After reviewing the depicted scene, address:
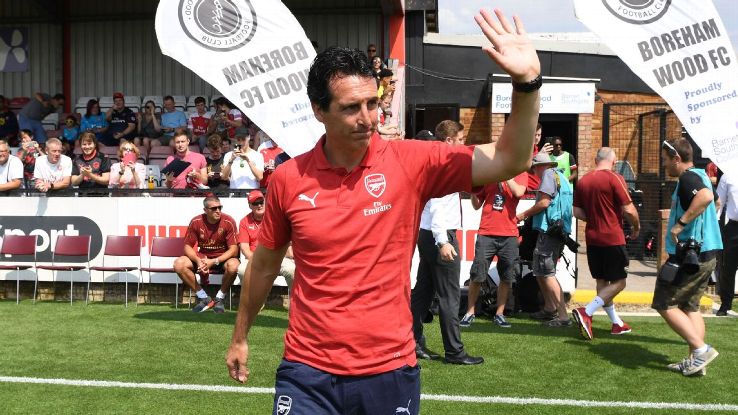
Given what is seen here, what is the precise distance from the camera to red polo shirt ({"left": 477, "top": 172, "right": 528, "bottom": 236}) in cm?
949

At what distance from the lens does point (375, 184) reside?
3092 millimetres

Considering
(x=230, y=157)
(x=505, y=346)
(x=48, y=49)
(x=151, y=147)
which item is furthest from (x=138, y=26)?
(x=505, y=346)

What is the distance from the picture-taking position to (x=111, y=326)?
9711mm

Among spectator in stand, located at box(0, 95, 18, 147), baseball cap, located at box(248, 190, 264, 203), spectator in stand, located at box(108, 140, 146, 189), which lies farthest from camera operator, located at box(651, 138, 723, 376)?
spectator in stand, located at box(0, 95, 18, 147)

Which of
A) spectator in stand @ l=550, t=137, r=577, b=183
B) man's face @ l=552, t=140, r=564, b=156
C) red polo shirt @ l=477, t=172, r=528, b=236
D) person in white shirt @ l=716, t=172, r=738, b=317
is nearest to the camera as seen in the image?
red polo shirt @ l=477, t=172, r=528, b=236

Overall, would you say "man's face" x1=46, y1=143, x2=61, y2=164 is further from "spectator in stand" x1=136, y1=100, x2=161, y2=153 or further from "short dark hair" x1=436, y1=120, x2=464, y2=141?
"short dark hair" x1=436, y1=120, x2=464, y2=141

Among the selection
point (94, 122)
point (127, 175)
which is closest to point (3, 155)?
point (127, 175)

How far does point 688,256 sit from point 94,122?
510 inches

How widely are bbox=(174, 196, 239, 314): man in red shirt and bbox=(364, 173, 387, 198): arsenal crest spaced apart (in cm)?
797

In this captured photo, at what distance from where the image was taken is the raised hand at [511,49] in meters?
2.61

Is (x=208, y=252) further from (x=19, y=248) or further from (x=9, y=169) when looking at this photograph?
(x=9, y=169)

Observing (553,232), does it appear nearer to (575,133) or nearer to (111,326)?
(111,326)

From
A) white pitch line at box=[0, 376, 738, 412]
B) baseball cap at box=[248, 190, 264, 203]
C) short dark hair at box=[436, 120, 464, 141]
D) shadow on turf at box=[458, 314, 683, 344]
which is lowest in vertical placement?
white pitch line at box=[0, 376, 738, 412]

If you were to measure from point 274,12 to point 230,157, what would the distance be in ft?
14.1
